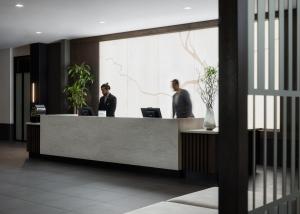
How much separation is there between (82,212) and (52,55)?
28.2ft

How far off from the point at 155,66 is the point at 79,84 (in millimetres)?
2320

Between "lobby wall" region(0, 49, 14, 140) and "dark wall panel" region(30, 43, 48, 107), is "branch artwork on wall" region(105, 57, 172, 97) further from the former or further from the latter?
"lobby wall" region(0, 49, 14, 140)

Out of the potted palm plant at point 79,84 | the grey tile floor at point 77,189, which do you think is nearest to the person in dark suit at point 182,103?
the grey tile floor at point 77,189

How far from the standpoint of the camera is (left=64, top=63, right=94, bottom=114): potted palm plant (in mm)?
11008

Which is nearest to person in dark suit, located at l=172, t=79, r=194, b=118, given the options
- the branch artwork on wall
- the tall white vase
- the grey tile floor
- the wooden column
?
the tall white vase

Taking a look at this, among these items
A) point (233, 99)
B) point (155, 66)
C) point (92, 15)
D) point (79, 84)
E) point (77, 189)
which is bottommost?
point (77, 189)

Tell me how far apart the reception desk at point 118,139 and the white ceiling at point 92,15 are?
7.04ft

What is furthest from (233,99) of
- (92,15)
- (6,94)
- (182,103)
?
(6,94)

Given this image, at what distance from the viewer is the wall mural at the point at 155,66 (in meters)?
9.28

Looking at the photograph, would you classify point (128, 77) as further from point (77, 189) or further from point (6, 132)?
point (6, 132)

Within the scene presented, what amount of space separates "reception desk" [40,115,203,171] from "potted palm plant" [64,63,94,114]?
2273 mm

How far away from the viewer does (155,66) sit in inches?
394

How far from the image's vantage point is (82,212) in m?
4.43

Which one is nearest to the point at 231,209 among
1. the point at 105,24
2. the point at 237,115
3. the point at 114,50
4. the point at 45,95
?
the point at 237,115
